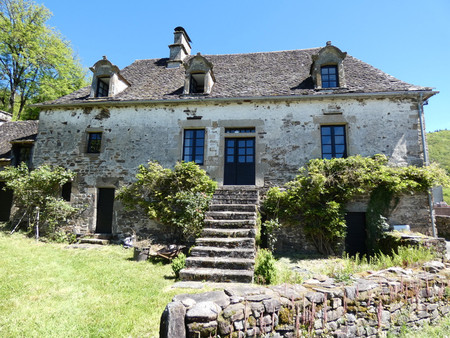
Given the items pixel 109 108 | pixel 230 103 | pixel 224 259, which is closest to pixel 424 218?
pixel 224 259

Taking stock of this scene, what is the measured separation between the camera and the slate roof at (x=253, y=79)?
933cm

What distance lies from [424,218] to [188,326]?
28.2 feet

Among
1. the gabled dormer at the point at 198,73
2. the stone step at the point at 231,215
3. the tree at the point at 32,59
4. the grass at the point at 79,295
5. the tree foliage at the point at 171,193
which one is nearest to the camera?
the grass at the point at 79,295

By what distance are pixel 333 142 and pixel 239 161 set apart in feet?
11.4

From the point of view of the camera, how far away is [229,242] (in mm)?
6055

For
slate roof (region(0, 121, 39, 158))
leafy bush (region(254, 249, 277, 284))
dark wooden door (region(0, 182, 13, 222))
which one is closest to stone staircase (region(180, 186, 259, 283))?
leafy bush (region(254, 249, 277, 284))

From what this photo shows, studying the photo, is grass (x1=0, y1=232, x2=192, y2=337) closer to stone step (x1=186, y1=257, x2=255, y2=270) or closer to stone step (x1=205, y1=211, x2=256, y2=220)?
stone step (x1=186, y1=257, x2=255, y2=270)

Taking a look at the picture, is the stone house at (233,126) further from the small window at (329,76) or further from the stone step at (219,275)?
the stone step at (219,275)

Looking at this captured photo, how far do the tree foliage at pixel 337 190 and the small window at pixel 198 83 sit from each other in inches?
218

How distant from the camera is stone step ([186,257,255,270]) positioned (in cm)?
535

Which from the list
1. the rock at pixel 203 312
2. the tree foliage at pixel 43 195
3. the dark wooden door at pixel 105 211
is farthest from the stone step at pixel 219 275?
the tree foliage at pixel 43 195

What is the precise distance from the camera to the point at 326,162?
→ 8297mm

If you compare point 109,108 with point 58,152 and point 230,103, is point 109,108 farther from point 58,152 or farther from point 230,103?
point 230,103

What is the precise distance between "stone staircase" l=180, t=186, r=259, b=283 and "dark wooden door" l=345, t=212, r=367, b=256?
3366mm
